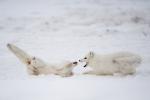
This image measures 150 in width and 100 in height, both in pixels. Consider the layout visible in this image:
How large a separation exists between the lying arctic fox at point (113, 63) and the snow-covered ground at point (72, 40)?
0.14 meters

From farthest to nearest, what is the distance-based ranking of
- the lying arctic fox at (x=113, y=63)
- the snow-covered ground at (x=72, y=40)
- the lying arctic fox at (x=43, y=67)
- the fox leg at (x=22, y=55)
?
the fox leg at (x=22, y=55)
the lying arctic fox at (x=43, y=67)
the lying arctic fox at (x=113, y=63)
the snow-covered ground at (x=72, y=40)

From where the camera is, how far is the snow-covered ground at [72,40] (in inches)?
162

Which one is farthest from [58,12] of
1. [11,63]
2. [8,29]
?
[11,63]

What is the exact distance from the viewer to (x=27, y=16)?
7.44m

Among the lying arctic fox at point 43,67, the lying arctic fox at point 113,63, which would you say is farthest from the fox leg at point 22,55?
the lying arctic fox at point 113,63

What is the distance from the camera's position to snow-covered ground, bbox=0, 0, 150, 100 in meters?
4.11

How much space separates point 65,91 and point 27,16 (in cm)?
361

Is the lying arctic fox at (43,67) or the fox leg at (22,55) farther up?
the fox leg at (22,55)

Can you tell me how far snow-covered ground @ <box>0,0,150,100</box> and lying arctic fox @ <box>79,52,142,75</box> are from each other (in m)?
0.14

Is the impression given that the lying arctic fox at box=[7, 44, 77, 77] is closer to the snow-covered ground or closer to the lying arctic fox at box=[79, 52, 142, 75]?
the snow-covered ground

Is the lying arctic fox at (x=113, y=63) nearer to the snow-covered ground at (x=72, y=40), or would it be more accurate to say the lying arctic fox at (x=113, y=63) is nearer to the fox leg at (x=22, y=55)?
the snow-covered ground at (x=72, y=40)

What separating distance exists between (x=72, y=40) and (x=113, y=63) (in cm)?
176

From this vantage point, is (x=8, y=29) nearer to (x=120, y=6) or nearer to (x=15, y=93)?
(x=120, y=6)

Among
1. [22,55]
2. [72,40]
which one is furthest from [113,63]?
[72,40]
